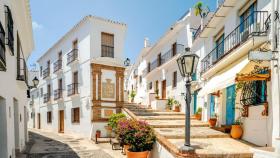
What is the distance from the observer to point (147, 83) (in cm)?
2741

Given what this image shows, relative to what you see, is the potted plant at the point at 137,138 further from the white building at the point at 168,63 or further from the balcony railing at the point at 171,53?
the balcony railing at the point at 171,53

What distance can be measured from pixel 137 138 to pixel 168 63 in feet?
40.3

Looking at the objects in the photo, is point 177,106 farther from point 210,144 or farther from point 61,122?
point 61,122

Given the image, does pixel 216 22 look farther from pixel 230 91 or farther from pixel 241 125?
pixel 241 125

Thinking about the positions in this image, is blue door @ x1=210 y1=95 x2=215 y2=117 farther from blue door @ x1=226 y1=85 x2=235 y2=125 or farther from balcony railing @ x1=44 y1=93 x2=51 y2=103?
balcony railing @ x1=44 y1=93 x2=51 y2=103

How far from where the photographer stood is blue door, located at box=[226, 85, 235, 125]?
1112 cm

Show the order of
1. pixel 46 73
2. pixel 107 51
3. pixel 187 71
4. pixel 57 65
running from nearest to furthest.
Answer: pixel 187 71 < pixel 107 51 < pixel 57 65 < pixel 46 73

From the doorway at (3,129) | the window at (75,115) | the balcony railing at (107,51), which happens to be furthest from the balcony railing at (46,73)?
the doorway at (3,129)

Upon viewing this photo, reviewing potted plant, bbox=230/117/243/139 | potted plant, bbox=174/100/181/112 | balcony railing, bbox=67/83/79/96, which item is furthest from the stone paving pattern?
balcony railing, bbox=67/83/79/96

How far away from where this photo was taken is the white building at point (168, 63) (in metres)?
18.4

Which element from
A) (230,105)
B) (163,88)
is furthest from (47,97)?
(230,105)

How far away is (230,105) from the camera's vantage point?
11.5 m

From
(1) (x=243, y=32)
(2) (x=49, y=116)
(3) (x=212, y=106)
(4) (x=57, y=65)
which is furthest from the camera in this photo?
(2) (x=49, y=116)

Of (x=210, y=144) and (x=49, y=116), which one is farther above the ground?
(x=210, y=144)
